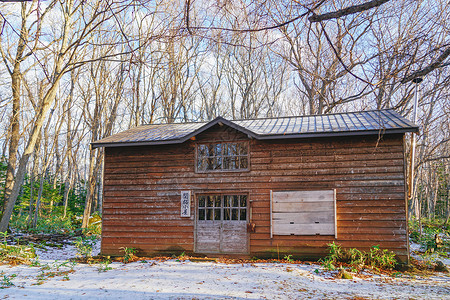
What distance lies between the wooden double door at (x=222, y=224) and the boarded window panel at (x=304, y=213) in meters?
1.01

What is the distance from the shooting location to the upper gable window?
1086cm

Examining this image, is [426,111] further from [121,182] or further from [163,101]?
[121,182]

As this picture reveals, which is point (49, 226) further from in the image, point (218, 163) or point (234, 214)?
point (234, 214)

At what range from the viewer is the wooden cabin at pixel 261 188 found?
31.8 ft

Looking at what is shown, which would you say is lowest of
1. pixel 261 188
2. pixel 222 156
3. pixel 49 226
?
pixel 49 226

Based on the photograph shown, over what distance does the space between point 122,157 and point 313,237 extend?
664 cm

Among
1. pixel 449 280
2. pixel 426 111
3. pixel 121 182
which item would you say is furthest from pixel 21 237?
pixel 426 111

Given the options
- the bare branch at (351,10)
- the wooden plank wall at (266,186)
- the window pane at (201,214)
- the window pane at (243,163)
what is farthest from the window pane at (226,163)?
the bare branch at (351,10)

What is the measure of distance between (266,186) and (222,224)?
6.02ft

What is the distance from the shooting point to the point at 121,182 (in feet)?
37.8

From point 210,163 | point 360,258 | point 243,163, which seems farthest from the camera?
point 210,163

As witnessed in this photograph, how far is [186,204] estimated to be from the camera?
10914 mm

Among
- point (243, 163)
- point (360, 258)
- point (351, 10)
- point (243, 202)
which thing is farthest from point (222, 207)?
point (351, 10)

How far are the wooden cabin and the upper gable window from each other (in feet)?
0.10
